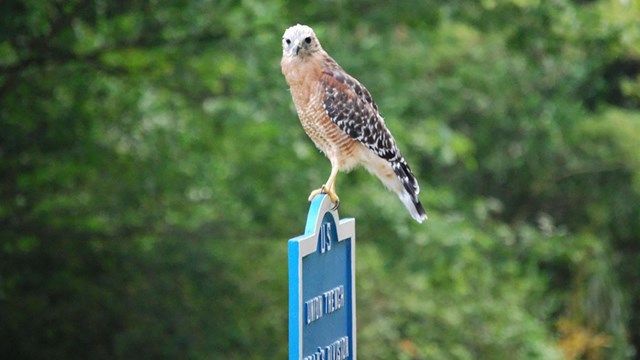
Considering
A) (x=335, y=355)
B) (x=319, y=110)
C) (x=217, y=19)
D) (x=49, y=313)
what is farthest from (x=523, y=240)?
(x=335, y=355)

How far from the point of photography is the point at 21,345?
869 cm

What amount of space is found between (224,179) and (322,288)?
548cm

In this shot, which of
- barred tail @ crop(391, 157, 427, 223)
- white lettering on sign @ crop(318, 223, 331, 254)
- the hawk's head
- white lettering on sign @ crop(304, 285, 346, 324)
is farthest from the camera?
barred tail @ crop(391, 157, 427, 223)

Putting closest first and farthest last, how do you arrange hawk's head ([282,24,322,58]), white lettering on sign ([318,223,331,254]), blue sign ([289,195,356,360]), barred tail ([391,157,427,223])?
blue sign ([289,195,356,360]) → white lettering on sign ([318,223,331,254]) → hawk's head ([282,24,322,58]) → barred tail ([391,157,427,223])

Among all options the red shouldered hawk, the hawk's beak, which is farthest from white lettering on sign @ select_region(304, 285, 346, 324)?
the hawk's beak

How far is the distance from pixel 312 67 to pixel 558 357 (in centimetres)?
682

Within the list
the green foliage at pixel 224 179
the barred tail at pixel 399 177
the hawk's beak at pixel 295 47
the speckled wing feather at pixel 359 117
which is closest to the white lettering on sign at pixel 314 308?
the hawk's beak at pixel 295 47

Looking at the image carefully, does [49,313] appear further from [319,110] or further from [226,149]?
→ [319,110]

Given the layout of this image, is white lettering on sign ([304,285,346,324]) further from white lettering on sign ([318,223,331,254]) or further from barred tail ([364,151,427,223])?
barred tail ([364,151,427,223])

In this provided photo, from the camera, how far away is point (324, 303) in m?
3.10

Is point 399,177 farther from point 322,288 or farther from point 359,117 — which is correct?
point 322,288

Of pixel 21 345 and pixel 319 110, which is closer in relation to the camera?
pixel 319 110

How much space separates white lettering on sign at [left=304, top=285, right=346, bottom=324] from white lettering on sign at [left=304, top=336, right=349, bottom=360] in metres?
0.08

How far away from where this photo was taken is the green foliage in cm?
766
